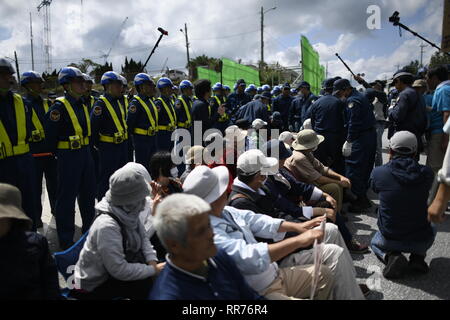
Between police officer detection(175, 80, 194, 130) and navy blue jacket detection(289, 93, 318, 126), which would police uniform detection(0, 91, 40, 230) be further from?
navy blue jacket detection(289, 93, 318, 126)

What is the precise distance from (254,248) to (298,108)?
739cm

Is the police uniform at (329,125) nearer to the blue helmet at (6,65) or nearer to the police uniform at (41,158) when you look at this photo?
the police uniform at (41,158)

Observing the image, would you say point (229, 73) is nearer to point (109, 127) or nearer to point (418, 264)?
point (109, 127)

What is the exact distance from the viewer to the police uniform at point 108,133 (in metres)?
4.68

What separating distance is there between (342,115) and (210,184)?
4.26m

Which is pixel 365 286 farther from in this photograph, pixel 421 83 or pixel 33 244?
pixel 421 83

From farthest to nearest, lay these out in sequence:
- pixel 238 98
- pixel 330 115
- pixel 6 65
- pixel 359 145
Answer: pixel 238 98, pixel 330 115, pixel 359 145, pixel 6 65

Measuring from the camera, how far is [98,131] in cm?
475

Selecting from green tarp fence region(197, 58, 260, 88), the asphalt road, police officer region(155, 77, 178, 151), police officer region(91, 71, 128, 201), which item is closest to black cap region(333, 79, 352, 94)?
the asphalt road

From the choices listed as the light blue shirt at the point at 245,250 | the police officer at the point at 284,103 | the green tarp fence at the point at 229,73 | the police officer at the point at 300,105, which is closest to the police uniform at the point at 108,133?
the light blue shirt at the point at 245,250

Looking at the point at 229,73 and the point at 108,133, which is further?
the point at 229,73

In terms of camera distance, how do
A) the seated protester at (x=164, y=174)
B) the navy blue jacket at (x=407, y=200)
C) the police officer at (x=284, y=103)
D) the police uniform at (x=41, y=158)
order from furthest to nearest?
the police officer at (x=284, y=103) < the police uniform at (x=41, y=158) < the seated protester at (x=164, y=174) < the navy blue jacket at (x=407, y=200)

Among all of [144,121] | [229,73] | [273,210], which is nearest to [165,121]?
[144,121]
